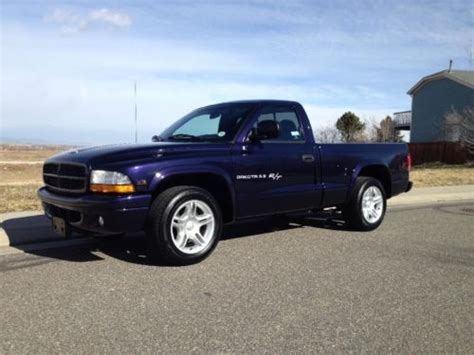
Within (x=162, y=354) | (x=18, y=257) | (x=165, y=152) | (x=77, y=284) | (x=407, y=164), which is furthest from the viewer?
(x=407, y=164)

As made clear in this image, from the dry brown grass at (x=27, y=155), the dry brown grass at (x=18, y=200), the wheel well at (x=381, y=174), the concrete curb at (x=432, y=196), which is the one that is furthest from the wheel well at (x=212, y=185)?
the dry brown grass at (x=27, y=155)

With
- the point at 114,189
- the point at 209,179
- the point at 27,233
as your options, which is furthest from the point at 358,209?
the point at 27,233

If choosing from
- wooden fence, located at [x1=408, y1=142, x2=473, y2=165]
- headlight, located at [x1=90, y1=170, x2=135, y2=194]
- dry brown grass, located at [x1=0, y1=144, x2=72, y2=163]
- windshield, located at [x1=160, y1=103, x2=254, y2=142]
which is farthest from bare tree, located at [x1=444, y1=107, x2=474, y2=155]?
headlight, located at [x1=90, y1=170, x2=135, y2=194]

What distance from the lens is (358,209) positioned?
25.8 feet

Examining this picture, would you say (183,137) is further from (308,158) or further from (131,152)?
(308,158)

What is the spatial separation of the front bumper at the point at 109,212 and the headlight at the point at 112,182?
0.23 ft

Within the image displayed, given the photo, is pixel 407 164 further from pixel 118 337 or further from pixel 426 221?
pixel 118 337

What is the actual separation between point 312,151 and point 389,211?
13.6 ft

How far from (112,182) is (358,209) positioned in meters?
3.98

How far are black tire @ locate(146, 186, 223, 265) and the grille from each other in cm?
78

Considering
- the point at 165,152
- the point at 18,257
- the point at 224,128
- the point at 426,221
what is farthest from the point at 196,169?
the point at 426,221

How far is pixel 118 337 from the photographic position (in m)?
3.78

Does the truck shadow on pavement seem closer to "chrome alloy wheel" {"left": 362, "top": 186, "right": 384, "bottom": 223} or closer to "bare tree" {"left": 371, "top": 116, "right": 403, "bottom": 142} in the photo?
"chrome alloy wheel" {"left": 362, "top": 186, "right": 384, "bottom": 223}

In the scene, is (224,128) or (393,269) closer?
(393,269)
